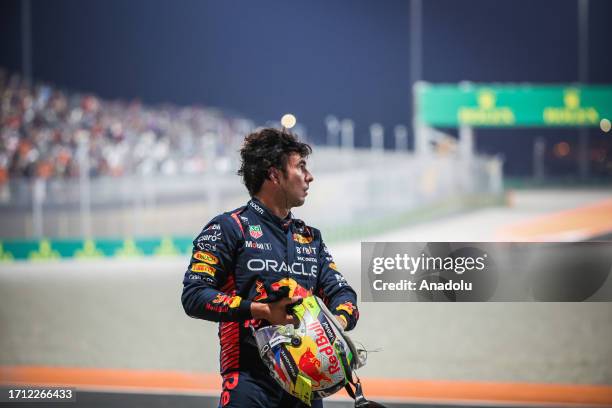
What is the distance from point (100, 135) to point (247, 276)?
19.6 metres

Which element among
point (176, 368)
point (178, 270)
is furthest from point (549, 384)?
point (178, 270)

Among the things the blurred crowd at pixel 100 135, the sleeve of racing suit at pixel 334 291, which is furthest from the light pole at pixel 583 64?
the sleeve of racing suit at pixel 334 291

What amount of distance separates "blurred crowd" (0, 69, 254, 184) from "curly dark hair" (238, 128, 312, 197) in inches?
674

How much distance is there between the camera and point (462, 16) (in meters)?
15.5

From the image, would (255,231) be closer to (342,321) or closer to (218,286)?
(218,286)

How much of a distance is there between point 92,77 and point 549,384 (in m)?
17.4

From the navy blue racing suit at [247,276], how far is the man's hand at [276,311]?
93mm

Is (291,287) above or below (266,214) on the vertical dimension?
below

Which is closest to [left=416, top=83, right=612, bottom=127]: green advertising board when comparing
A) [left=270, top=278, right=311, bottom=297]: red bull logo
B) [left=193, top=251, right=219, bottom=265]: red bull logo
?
[left=270, top=278, right=311, bottom=297]: red bull logo

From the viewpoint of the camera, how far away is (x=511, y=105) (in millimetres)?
18641

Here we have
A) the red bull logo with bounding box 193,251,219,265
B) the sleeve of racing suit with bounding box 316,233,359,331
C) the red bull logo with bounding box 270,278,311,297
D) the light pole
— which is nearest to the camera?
the red bull logo with bounding box 270,278,311,297

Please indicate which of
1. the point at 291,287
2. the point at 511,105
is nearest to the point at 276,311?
the point at 291,287

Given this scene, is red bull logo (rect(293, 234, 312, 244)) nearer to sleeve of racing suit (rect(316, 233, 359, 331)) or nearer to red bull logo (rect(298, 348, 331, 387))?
sleeve of racing suit (rect(316, 233, 359, 331))

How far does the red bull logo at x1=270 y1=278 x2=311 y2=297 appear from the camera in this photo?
2.66 meters
